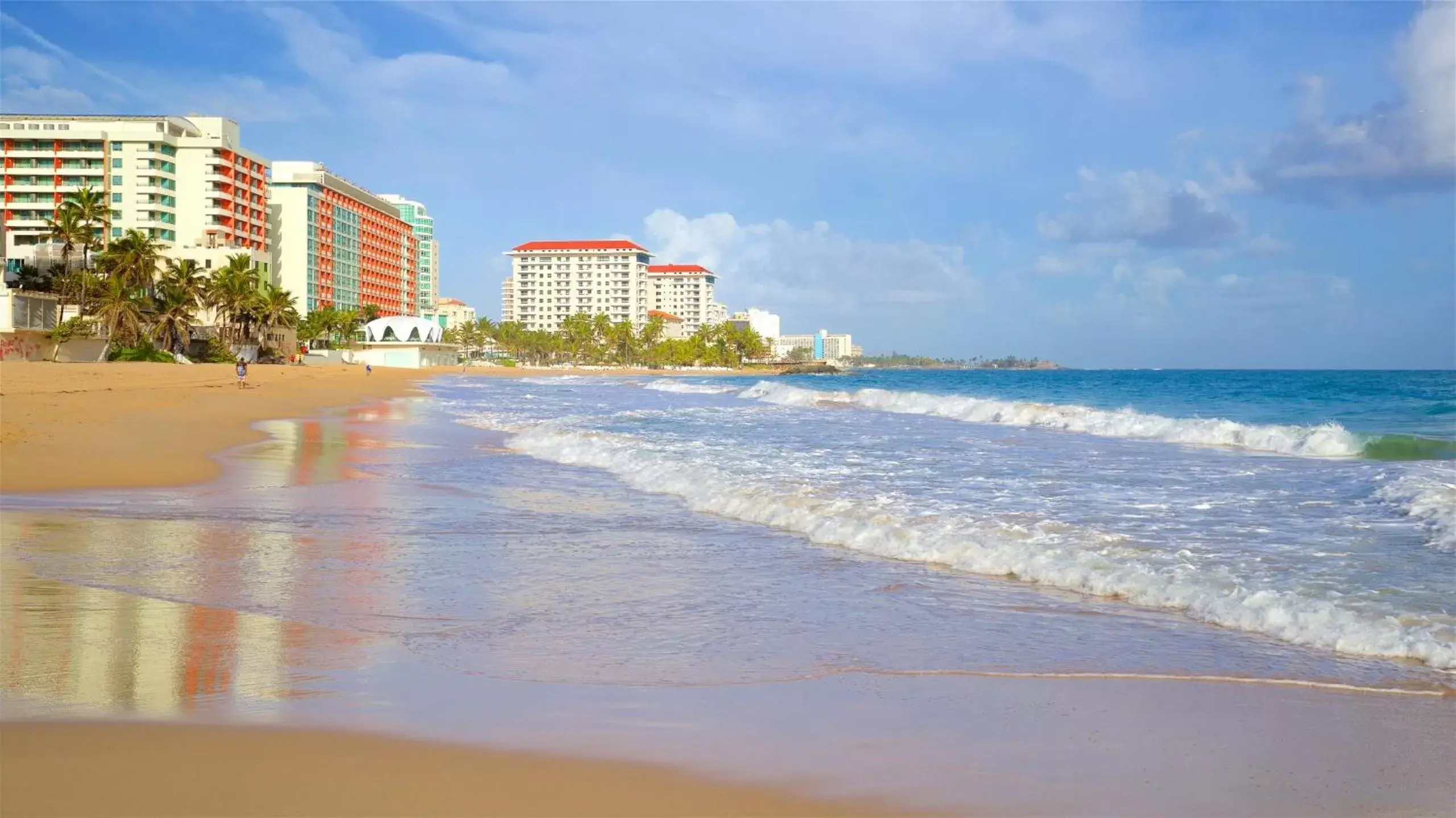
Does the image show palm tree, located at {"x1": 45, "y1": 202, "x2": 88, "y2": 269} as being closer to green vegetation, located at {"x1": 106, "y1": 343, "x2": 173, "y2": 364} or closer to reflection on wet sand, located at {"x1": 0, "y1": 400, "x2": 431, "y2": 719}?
green vegetation, located at {"x1": 106, "y1": 343, "x2": 173, "y2": 364}

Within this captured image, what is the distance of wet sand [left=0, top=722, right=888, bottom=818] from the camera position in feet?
12.1

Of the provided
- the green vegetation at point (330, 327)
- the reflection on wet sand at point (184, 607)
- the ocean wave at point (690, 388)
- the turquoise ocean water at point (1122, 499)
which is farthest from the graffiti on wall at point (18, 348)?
the reflection on wet sand at point (184, 607)

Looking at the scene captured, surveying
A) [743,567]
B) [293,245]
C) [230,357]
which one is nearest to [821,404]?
[743,567]

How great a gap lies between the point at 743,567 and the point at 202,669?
14.4 feet

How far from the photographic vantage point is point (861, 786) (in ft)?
13.2

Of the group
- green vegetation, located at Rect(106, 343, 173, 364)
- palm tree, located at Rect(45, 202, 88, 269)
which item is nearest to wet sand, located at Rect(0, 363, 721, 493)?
green vegetation, located at Rect(106, 343, 173, 364)

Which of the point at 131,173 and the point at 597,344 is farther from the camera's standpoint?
the point at 597,344

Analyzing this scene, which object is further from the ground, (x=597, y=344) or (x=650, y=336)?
(x=650, y=336)

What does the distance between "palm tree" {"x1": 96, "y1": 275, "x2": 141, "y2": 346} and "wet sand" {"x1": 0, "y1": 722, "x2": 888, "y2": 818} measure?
70.1 meters

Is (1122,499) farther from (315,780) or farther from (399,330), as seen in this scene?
(399,330)

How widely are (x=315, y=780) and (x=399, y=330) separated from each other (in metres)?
132

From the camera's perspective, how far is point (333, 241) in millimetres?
131500

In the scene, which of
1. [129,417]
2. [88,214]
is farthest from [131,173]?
[129,417]

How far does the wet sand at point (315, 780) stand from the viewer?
3.70 m
